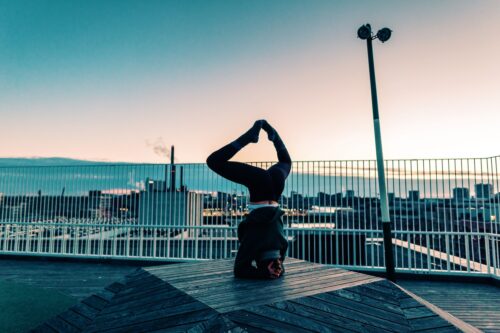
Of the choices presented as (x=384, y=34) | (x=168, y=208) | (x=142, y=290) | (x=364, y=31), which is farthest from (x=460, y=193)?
(x=168, y=208)

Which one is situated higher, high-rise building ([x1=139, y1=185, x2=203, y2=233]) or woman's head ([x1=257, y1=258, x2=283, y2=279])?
high-rise building ([x1=139, y1=185, x2=203, y2=233])

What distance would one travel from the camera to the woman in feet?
8.46

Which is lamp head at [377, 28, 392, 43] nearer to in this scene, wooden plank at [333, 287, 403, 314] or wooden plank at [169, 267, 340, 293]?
wooden plank at [169, 267, 340, 293]

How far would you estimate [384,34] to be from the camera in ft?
16.5

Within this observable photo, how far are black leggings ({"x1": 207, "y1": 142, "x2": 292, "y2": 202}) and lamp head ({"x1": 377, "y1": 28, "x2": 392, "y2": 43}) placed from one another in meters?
3.53

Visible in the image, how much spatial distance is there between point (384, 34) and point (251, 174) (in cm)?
397

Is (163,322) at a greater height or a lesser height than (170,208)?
lesser

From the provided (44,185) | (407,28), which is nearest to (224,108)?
(407,28)

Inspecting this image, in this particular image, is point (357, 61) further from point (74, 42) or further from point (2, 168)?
point (2, 168)

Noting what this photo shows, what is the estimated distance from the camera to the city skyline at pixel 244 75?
616cm

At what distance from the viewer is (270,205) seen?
275 centimetres

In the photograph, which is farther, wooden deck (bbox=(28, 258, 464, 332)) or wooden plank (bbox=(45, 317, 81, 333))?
wooden plank (bbox=(45, 317, 81, 333))

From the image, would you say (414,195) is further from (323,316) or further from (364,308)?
(323,316)

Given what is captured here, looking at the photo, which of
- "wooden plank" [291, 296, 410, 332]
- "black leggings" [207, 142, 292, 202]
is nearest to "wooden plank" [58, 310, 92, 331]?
"black leggings" [207, 142, 292, 202]
